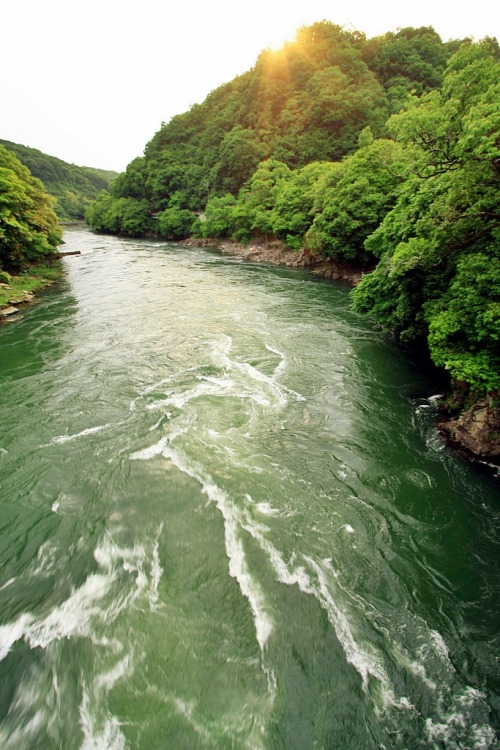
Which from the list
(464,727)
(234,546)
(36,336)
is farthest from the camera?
(36,336)

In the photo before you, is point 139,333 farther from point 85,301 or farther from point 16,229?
point 16,229

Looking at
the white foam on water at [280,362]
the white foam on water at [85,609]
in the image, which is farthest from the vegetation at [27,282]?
the white foam on water at [85,609]

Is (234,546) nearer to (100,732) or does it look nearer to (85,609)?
(85,609)

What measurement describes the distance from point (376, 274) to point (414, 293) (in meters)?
2.43

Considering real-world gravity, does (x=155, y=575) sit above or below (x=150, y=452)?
below

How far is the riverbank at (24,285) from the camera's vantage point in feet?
74.7

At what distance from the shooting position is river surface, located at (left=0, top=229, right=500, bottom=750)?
5211mm

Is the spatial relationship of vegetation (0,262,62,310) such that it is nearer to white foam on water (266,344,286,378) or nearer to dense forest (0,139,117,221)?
white foam on water (266,344,286,378)

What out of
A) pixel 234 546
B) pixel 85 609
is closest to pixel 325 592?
pixel 234 546

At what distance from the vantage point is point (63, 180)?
16325 centimetres

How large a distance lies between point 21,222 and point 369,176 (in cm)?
2912

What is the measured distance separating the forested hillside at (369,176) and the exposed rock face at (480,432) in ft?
1.07

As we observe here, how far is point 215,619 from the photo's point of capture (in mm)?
6363

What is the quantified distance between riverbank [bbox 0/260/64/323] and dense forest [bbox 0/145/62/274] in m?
0.67
